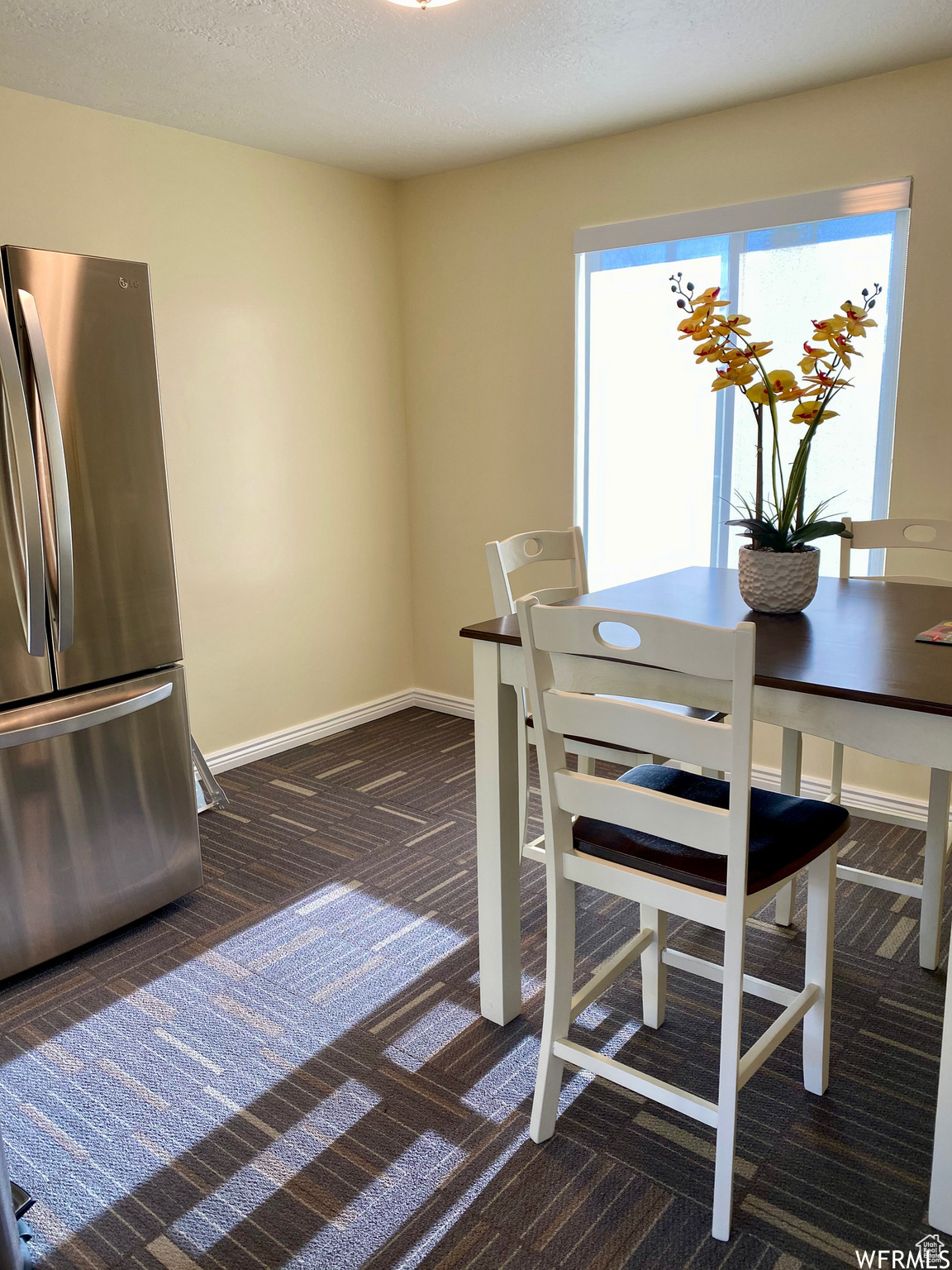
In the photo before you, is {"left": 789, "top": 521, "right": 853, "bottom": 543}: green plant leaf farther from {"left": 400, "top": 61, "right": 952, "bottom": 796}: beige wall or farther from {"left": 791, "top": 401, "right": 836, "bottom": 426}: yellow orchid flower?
{"left": 400, "top": 61, "right": 952, "bottom": 796}: beige wall

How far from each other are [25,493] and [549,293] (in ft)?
7.63

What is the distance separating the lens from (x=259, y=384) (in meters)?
3.66

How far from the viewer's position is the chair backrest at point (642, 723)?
1325 mm

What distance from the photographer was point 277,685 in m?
3.91

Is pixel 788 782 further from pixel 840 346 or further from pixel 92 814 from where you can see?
pixel 92 814

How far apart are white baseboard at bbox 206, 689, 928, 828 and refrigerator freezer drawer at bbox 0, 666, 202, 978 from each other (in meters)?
1.11

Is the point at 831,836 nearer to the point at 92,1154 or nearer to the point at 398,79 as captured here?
the point at 92,1154

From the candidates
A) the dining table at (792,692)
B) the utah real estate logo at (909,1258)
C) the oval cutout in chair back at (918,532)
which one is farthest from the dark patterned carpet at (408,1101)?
the oval cutout in chair back at (918,532)

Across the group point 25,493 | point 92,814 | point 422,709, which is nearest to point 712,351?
point 25,493

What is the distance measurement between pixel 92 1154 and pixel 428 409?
3241mm

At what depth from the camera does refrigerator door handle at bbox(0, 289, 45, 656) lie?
6.81ft

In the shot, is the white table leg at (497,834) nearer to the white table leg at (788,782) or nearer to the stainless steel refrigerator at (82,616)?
the white table leg at (788,782)

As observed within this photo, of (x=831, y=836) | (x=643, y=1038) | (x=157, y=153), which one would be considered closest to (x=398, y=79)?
(x=157, y=153)

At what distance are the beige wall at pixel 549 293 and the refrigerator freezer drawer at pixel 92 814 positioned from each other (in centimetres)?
190
